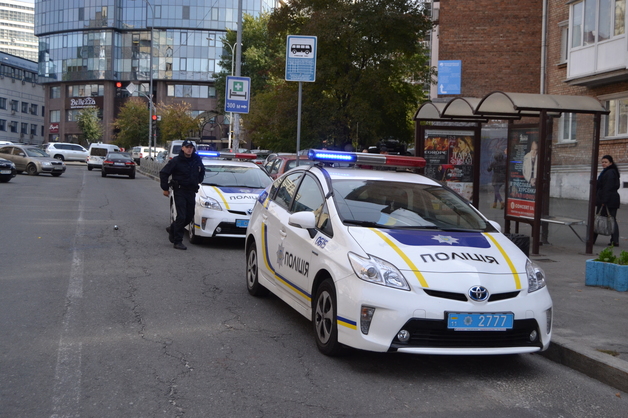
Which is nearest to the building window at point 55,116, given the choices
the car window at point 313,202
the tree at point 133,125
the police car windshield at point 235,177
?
the tree at point 133,125

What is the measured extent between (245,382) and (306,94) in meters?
24.0

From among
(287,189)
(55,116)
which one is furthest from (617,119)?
(55,116)

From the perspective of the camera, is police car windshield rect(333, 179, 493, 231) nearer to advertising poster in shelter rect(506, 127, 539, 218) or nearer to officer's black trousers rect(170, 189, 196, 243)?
officer's black trousers rect(170, 189, 196, 243)

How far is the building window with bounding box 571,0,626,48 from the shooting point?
23.0 metres

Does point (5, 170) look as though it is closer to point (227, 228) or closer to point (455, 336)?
point (227, 228)

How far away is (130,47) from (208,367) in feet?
286

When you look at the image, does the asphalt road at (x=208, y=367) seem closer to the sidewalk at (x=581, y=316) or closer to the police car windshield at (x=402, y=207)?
the sidewalk at (x=581, y=316)

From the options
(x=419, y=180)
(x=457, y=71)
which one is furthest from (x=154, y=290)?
(x=457, y=71)

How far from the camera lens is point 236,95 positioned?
862 inches

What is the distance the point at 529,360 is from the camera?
6.05 meters

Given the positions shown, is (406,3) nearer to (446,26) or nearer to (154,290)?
(446,26)

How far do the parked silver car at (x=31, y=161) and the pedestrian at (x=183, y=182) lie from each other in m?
27.1

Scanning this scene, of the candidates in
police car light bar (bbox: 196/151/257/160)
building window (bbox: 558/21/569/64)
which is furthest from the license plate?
building window (bbox: 558/21/569/64)

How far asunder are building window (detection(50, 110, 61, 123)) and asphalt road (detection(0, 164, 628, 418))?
3559 inches
